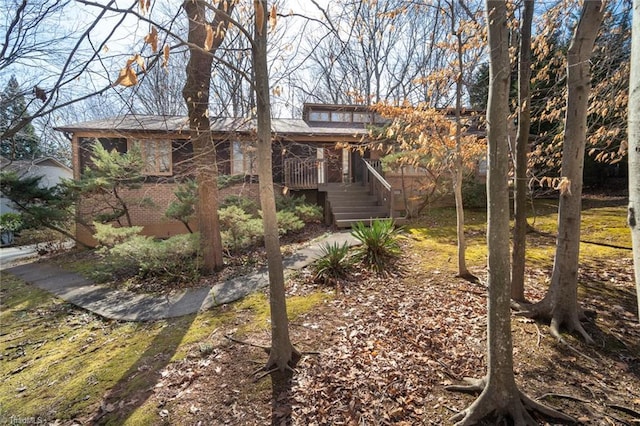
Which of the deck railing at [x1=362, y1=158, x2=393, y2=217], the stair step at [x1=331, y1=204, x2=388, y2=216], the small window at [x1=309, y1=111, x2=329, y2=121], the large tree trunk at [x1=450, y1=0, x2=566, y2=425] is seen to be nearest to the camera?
the large tree trunk at [x1=450, y1=0, x2=566, y2=425]

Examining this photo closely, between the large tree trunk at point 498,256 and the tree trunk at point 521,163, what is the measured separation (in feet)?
6.68

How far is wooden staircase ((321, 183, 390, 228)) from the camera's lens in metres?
10.3

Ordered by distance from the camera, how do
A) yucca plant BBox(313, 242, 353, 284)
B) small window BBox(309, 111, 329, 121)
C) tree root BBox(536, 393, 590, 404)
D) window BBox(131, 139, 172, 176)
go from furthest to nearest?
small window BBox(309, 111, 329, 121), yucca plant BBox(313, 242, 353, 284), window BBox(131, 139, 172, 176), tree root BBox(536, 393, 590, 404)

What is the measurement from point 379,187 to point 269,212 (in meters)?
8.71

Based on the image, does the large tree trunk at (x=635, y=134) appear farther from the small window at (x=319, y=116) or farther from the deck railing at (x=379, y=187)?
the small window at (x=319, y=116)

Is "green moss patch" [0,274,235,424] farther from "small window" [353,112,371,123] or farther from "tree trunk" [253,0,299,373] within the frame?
"small window" [353,112,371,123]

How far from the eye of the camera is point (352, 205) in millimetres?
11203

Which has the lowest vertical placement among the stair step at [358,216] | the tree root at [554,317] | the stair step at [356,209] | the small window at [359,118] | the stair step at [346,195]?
the tree root at [554,317]

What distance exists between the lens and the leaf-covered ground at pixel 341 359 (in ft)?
8.52

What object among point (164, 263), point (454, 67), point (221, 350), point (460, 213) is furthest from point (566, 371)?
point (164, 263)

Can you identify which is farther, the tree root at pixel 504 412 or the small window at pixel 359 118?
the small window at pixel 359 118

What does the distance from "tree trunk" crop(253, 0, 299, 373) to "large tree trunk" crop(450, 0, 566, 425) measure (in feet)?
5.57

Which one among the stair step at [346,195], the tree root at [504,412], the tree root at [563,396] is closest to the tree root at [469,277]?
the tree root at [563,396]

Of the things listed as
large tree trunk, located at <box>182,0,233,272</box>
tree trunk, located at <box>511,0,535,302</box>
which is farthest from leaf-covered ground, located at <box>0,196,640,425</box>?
large tree trunk, located at <box>182,0,233,272</box>
